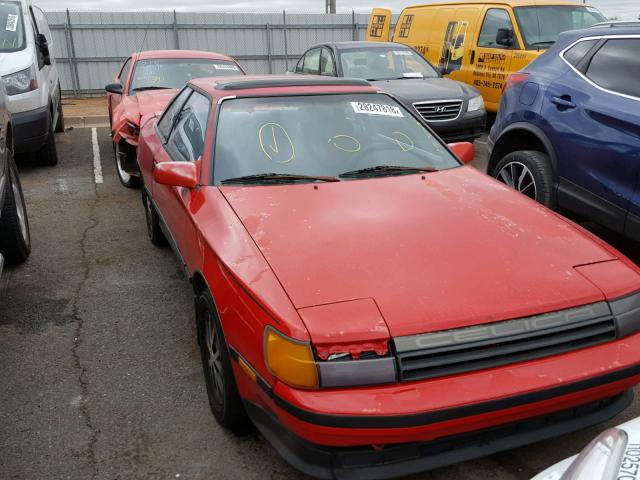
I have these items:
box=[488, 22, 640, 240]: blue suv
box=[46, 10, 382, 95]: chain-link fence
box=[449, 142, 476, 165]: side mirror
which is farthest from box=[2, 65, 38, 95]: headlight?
box=[46, 10, 382, 95]: chain-link fence

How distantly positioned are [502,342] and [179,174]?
1883mm

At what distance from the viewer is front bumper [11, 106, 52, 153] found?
705 cm

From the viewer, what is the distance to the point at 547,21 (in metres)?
9.20

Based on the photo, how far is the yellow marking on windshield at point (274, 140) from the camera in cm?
330

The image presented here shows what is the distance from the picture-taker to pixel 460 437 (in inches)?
82.0

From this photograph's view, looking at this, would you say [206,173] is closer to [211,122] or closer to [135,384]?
[211,122]

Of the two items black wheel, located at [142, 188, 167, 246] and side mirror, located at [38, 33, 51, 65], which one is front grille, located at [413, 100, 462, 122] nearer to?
black wheel, located at [142, 188, 167, 246]

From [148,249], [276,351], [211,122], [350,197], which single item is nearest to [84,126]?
[148,249]

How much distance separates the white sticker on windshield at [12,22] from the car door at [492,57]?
6682mm

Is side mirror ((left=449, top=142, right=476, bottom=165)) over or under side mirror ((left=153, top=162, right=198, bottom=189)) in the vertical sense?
under

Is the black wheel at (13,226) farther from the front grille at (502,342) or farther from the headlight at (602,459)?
the headlight at (602,459)

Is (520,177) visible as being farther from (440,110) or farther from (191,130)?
(440,110)

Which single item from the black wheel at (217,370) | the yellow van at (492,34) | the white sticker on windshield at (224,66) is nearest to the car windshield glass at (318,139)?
the black wheel at (217,370)

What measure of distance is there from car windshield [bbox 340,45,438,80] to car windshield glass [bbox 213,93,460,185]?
200 inches
